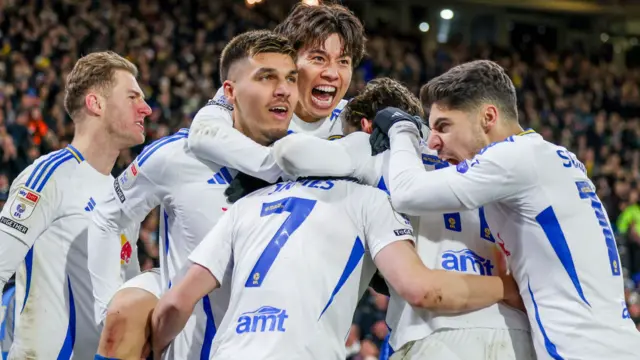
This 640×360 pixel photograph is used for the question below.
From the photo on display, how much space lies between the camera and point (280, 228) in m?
3.77

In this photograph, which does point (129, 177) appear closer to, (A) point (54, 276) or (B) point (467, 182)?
(A) point (54, 276)

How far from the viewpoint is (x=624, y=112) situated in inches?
851

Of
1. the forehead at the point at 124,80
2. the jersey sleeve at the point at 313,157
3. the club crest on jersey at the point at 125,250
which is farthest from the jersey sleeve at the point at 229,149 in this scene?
the forehead at the point at 124,80

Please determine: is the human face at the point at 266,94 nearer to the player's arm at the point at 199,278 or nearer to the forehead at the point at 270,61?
the forehead at the point at 270,61

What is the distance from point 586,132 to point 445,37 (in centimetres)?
744

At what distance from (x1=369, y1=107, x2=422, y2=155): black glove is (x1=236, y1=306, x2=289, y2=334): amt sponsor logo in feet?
3.21

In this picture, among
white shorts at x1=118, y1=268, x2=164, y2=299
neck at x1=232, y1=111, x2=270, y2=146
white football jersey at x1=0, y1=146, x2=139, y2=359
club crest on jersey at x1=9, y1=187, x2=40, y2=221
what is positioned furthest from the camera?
white football jersey at x1=0, y1=146, x2=139, y2=359

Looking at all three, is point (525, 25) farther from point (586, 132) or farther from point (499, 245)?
point (499, 245)

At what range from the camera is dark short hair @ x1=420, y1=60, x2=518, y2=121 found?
13.6ft

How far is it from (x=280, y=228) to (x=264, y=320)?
0.40 m

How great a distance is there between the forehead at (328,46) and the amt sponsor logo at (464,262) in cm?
181

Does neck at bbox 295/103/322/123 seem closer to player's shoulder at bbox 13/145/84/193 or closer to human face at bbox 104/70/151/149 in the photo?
human face at bbox 104/70/151/149

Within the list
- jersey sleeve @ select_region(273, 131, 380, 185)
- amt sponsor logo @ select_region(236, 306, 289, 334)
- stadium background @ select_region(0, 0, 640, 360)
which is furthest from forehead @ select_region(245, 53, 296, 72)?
stadium background @ select_region(0, 0, 640, 360)

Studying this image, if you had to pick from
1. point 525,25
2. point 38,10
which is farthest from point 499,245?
point 525,25
